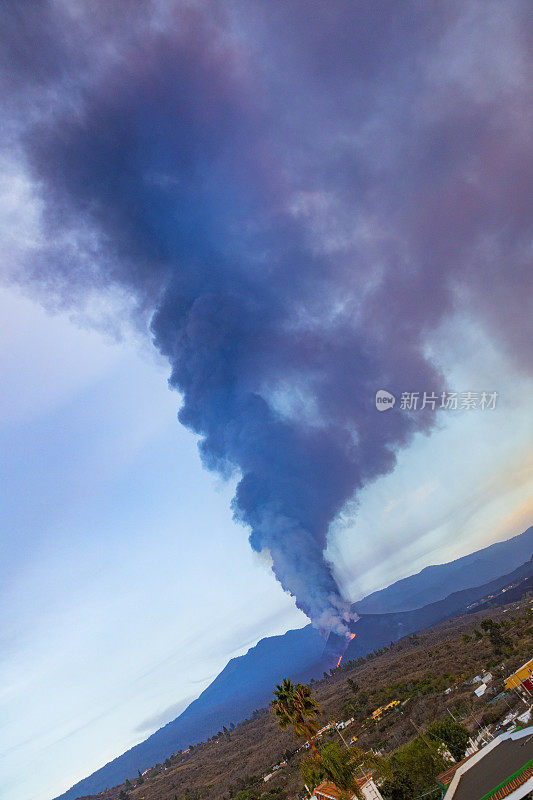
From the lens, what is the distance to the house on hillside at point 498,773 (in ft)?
106

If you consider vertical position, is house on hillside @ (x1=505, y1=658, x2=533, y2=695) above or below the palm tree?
below

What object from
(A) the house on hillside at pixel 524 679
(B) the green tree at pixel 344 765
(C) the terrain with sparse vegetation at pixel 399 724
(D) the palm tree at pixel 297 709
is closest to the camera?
(B) the green tree at pixel 344 765

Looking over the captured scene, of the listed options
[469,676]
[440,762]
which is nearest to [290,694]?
[440,762]

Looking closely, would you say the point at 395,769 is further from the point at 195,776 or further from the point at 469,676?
the point at 195,776

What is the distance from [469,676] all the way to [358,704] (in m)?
28.0

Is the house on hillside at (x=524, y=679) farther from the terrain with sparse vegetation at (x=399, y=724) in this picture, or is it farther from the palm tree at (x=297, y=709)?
the palm tree at (x=297, y=709)

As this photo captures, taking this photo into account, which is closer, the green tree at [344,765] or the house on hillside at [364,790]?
the green tree at [344,765]

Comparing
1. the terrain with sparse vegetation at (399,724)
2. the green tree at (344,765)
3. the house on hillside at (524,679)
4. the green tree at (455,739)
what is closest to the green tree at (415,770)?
the terrain with sparse vegetation at (399,724)

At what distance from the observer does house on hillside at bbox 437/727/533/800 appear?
106ft

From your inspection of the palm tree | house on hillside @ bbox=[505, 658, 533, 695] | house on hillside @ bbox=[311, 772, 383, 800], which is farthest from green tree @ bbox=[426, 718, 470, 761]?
the palm tree

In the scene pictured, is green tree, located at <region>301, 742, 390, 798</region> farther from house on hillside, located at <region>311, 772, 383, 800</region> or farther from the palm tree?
house on hillside, located at <region>311, 772, 383, 800</region>

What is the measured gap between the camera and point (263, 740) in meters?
134

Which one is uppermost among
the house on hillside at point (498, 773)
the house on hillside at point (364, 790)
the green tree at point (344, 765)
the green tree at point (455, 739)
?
the green tree at point (344, 765)

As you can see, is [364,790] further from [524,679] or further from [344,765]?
[524,679]
